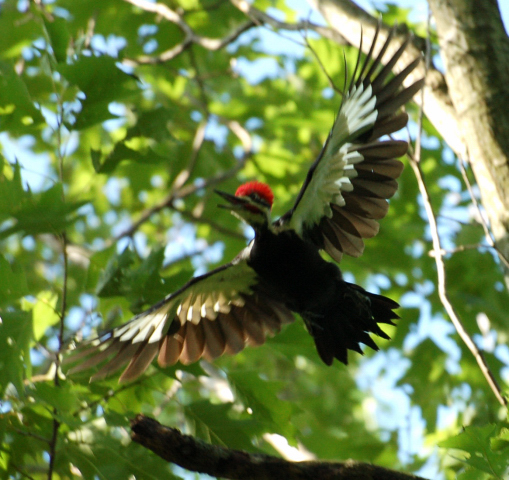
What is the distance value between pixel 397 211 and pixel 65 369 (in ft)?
8.46

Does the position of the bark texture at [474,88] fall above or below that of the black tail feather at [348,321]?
above

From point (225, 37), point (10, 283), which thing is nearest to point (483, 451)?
point (10, 283)

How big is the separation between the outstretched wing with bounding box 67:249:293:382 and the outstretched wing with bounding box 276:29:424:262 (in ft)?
1.31

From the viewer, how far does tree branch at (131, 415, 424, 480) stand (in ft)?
5.52

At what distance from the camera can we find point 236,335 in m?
3.03

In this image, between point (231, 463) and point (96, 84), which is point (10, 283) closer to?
point (96, 84)

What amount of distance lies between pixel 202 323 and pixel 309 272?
649mm

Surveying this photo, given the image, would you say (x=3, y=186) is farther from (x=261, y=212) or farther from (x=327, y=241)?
(x=327, y=241)

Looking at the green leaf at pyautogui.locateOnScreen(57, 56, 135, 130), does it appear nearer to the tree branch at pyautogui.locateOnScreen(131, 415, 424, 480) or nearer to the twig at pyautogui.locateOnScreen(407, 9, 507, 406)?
the twig at pyautogui.locateOnScreen(407, 9, 507, 406)

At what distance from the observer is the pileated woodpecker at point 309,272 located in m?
2.64

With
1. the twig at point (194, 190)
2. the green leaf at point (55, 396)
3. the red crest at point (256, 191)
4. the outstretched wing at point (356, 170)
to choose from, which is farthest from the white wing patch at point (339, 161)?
the twig at point (194, 190)

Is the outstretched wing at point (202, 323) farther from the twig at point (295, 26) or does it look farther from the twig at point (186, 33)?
the twig at point (186, 33)

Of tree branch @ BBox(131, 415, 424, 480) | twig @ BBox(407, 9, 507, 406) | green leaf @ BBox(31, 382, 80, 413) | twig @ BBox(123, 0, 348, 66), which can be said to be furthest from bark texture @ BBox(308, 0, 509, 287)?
green leaf @ BBox(31, 382, 80, 413)

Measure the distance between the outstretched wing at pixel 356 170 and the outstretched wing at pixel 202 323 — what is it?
15.7 inches
